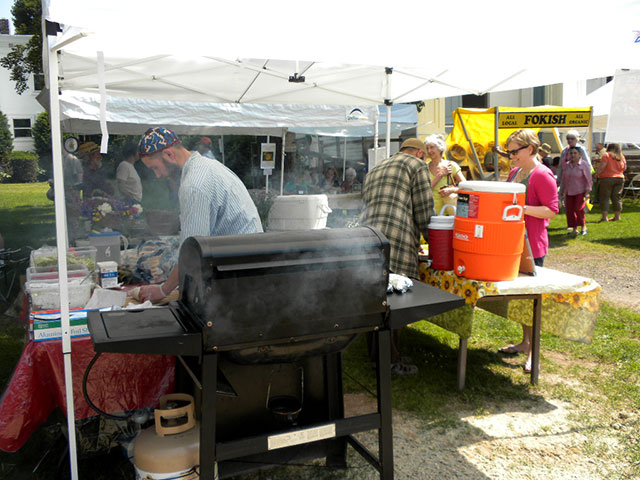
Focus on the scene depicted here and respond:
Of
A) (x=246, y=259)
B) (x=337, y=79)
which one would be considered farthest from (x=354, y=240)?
(x=337, y=79)

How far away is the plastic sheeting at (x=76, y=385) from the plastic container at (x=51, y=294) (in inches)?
6.7

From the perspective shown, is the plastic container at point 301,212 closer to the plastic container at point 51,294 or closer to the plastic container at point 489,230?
the plastic container at point 489,230

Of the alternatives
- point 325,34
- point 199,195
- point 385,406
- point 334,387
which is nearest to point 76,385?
point 199,195

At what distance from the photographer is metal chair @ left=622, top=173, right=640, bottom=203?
14.6m

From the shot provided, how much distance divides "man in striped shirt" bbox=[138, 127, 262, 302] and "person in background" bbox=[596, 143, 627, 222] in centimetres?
1042

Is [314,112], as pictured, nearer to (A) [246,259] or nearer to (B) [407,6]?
(B) [407,6]

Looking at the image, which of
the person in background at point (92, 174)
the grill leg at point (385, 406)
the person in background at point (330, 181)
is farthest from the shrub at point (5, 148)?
the grill leg at point (385, 406)

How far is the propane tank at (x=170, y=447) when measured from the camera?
82.4 inches

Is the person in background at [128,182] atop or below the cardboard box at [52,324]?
atop

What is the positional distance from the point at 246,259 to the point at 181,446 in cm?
87

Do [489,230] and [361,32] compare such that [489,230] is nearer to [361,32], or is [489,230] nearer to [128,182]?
[361,32]

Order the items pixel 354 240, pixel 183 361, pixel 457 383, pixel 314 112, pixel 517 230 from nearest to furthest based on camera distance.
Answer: pixel 354 240 < pixel 183 361 < pixel 517 230 < pixel 457 383 < pixel 314 112

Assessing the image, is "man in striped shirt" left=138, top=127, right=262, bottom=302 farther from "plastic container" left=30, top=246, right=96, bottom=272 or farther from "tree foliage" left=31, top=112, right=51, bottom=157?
"tree foliage" left=31, top=112, right=51, bottom=157

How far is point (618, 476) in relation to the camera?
2607 millimetres
